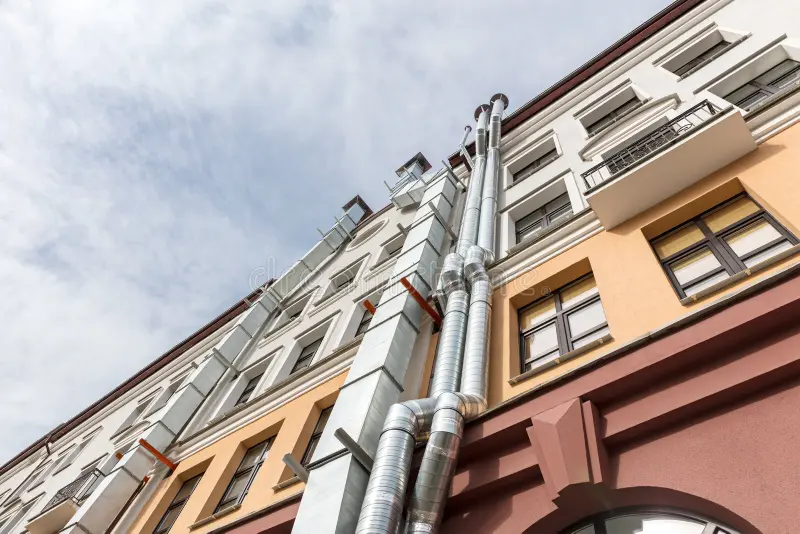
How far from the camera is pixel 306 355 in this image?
16375mm

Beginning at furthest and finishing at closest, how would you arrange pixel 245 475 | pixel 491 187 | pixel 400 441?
pixel 491 187
pixel 245 475
pixel 400 441

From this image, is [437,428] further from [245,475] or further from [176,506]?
[176,506]

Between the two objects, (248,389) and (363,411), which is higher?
(248,389)

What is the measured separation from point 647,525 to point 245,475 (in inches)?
342

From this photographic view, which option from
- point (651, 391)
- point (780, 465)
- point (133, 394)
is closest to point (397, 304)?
point (651, 391)

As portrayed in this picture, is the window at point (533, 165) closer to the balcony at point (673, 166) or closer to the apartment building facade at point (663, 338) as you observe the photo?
the apartment building facade at point (663, 338)

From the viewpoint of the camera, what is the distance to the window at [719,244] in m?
7.27

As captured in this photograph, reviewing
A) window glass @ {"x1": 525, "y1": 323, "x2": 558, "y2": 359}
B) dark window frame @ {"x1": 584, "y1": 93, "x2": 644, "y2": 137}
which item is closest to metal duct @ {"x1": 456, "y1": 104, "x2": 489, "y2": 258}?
window glass @ {"x1": 525, "y1": 323, "x2": 558, "y2": 359}

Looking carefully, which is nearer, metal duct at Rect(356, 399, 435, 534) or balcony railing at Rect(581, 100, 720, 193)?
metal duct at Rect(356, 399, 435, 534)

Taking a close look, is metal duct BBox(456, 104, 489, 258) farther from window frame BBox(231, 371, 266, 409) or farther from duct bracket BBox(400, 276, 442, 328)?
window frame BBox(231, 371, 266, 409)

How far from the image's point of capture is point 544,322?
30.6 feet

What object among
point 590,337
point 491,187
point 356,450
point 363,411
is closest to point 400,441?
point 356,450

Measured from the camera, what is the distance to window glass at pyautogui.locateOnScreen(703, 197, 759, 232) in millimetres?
8055

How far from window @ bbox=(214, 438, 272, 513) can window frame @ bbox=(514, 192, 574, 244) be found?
7885 millimetres
